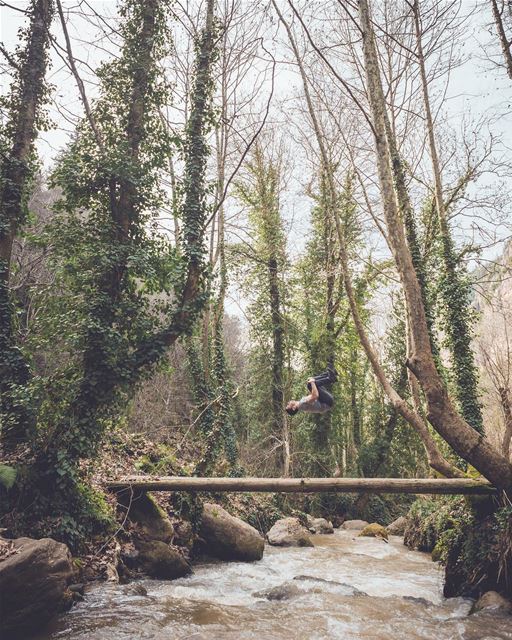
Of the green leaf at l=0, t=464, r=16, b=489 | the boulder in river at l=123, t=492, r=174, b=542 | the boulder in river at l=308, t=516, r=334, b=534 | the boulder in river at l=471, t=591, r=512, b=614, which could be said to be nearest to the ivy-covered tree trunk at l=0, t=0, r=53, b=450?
the green leaf at l=0, t=464, r=16, b=489

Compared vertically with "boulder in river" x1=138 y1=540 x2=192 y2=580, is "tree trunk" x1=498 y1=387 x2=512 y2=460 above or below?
above

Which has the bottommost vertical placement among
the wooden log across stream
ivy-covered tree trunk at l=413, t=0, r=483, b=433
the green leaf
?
the wooden log across stream

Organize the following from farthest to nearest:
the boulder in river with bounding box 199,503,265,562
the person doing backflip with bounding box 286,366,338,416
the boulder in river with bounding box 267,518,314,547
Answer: the boulder in river with bounding box 267,518,314,547 < the boulder in river with bounding box 199,503,265,562 < the person doing backflip with bounding box 286,366,338,416

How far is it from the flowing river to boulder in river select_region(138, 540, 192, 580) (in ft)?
0.74

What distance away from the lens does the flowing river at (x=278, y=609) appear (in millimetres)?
5039

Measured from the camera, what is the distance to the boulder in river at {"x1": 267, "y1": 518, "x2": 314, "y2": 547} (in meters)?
11.6

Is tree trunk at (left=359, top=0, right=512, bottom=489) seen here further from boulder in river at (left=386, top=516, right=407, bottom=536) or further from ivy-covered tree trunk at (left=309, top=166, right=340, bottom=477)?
ivy-covered tree trunk at (left=309, top=166, right=340, bottom=477)

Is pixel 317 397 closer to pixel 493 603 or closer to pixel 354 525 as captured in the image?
pixel 493 603

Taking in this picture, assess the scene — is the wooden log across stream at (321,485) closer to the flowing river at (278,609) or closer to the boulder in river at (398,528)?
the flowing river at (278,609)

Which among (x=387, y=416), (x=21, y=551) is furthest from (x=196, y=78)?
(x=387, y=416)

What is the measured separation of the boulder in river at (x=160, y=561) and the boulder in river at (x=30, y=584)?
98.3 inches

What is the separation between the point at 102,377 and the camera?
24.4ft

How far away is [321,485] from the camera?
7383mm

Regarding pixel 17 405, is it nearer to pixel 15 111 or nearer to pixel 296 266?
pixel 15 111
